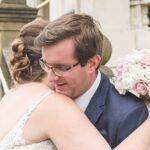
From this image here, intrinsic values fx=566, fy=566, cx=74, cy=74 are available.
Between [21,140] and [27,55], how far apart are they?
588mm

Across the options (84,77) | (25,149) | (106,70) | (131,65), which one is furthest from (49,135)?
(106,70)

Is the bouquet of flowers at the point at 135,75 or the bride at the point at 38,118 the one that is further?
→ the bouquet of flowers at the point at 135,75

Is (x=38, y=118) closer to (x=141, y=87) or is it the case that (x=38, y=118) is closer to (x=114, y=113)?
(x=114, y=113)

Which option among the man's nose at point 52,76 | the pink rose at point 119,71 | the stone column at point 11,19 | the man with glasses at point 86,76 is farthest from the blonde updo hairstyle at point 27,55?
the stone column at point 11,19

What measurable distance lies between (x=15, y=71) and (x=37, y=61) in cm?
19

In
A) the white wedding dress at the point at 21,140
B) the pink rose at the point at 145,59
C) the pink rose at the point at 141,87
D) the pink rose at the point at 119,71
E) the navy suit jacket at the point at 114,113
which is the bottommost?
the white wedding dress at the point at 21,140

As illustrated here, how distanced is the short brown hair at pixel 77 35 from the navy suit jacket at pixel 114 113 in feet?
0.96

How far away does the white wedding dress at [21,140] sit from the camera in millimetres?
3215

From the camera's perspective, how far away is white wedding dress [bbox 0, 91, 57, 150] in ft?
10.5

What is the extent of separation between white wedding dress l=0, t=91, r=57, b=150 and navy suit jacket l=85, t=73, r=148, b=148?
287 mm

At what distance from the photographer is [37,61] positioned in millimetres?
A: 3533

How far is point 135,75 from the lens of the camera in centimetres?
325

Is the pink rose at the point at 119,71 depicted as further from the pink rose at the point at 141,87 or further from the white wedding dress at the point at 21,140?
the white wedding dress at the point at 21,140

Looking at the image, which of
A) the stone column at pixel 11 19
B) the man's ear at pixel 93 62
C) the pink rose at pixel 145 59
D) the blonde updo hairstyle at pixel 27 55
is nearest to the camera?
the man's ear at pixel 93 62
